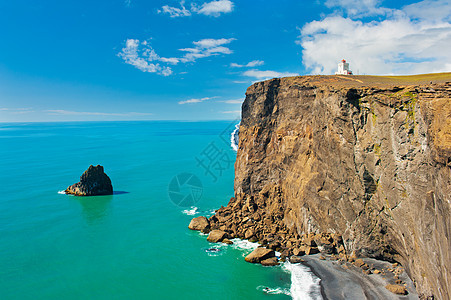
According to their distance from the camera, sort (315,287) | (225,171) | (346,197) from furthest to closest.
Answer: (225,171) < (346,197) < (315,287)

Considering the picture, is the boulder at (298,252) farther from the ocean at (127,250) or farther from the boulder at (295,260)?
the ocean at (127,250)

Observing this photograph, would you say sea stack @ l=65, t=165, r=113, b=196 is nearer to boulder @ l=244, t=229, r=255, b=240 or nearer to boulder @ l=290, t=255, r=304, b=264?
boulder @ l=244, t=229, r=255, b=240

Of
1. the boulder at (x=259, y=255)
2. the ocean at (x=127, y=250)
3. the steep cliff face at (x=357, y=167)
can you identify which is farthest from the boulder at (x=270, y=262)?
the steep cliff face at (x=357, y=167)

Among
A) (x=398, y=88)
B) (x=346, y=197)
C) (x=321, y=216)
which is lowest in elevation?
(x=321, y=216)

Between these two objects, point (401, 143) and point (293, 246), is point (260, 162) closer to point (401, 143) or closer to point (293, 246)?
point (293, 246)

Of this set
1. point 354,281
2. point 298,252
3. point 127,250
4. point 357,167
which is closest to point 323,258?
point 298,252

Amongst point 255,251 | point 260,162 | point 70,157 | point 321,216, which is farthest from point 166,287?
point 70,157

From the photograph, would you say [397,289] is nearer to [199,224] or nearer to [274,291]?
[274,291]

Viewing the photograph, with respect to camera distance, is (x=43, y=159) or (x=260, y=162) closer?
(x=260, y=162)
